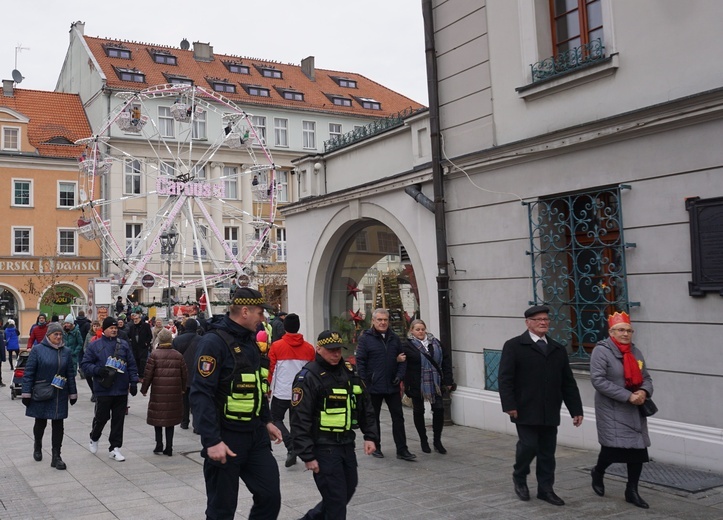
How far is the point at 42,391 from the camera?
9.09m

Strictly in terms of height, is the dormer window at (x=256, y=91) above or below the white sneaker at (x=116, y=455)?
above

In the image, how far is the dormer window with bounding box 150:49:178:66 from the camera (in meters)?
49.6

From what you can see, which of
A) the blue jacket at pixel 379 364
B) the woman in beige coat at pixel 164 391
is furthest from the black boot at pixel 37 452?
the blue jacket at pixel 379 364

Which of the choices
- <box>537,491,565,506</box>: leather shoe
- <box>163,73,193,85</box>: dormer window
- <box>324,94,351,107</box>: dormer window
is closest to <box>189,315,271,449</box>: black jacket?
<box>537,491,565,506</box>: leather shoe

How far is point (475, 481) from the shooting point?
7781mm

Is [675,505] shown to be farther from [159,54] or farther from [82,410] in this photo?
[159,54]

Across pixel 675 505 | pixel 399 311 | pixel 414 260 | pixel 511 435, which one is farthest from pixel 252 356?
pixel 399 311

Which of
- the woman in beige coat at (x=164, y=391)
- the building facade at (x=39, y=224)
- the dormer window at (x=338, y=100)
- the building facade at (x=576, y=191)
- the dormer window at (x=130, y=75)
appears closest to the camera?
the building facade at (x=576, y=191)

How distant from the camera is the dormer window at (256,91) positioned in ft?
165

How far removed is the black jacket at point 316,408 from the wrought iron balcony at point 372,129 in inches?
278

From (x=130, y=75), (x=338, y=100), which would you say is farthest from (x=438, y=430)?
(x=338, y=100)

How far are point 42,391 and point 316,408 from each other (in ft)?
15.6

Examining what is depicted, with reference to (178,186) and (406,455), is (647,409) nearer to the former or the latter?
(406,455)

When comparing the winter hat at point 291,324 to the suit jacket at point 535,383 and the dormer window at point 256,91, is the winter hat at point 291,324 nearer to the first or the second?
the suit jacket at point 535,383
